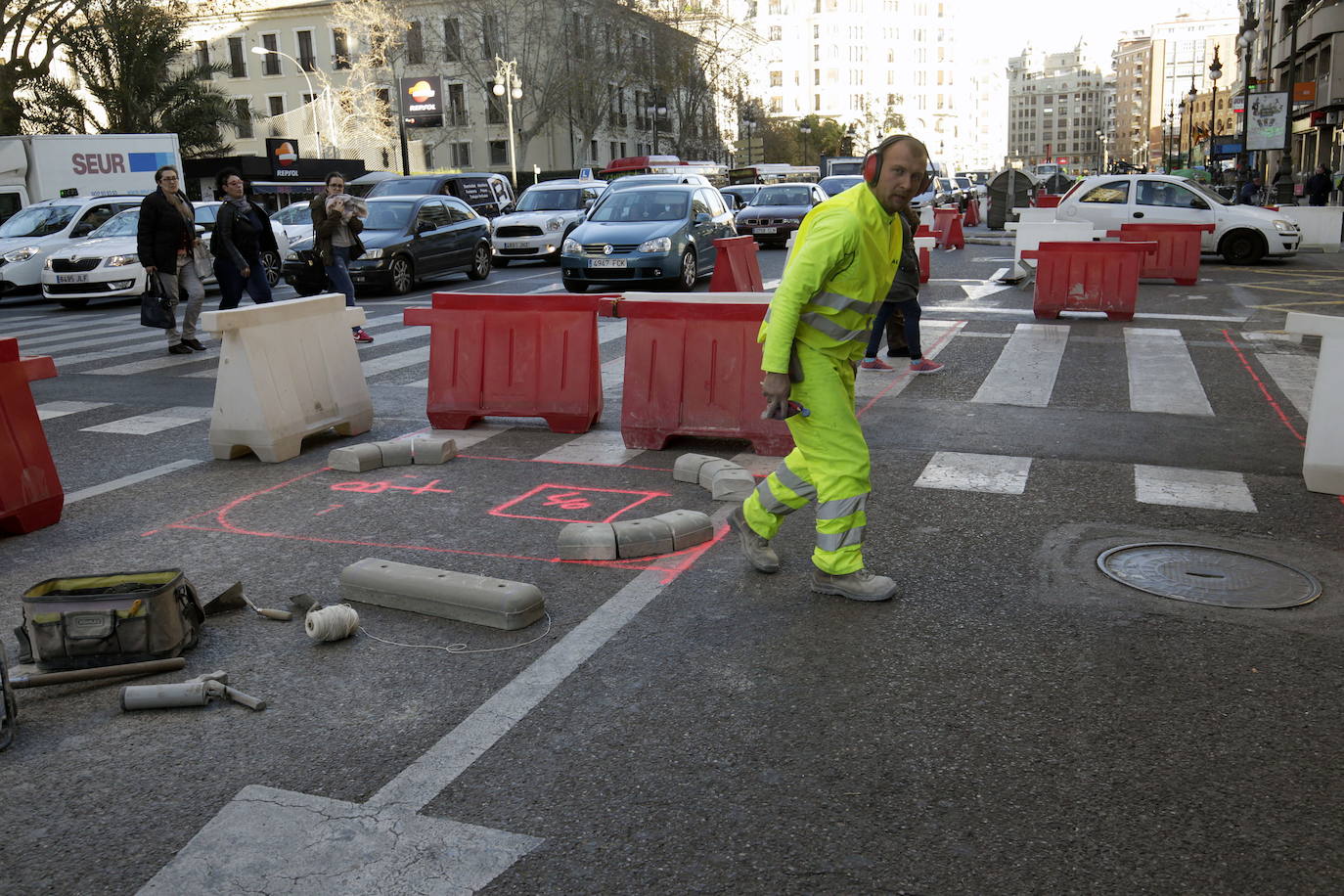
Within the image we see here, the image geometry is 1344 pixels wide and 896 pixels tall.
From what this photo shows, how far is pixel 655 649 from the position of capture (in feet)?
14.2

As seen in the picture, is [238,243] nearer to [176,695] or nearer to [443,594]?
[443,594]

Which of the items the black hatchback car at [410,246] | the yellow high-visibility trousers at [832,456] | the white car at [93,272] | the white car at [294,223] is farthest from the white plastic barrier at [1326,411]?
the white car at [294,223]

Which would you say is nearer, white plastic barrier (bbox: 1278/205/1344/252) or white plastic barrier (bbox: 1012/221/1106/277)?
white plastic barrier (bbox: 1012/221/1106/277)

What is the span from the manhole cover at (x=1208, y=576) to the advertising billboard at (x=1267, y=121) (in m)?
35.0

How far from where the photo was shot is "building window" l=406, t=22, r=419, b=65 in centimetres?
6619

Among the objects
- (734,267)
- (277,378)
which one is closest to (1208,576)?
(277,378)

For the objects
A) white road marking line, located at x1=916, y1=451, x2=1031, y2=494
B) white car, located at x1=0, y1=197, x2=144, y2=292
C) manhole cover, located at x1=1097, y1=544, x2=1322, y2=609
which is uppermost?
white car, located at x1=0, y1=197, x2=144, y2=292

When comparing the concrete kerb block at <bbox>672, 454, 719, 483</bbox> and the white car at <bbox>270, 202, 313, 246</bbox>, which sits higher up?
the white car at <bbox>270, 202, 313, 246</bbox>

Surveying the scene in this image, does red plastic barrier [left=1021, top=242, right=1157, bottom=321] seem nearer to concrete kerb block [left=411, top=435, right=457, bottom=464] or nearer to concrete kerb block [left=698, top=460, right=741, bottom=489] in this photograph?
concrete kerb block [left=698, top=460, right=741, bottom=489]

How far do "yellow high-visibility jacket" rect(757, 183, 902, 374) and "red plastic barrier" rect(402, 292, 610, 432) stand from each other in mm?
3521

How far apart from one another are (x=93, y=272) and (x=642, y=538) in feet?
54.6

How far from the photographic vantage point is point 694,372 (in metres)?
7.49

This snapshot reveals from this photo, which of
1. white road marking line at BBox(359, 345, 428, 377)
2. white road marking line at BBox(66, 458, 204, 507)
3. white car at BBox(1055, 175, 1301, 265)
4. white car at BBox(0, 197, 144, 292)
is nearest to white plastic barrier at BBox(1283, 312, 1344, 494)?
white road marking line at BBox(66, 458, 204, 507)

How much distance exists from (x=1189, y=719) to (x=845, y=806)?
1.26m
